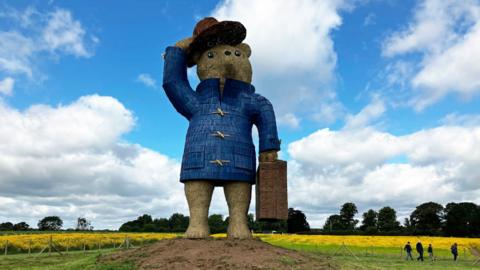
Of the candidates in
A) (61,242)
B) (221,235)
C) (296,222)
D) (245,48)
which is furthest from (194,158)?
(296,222)

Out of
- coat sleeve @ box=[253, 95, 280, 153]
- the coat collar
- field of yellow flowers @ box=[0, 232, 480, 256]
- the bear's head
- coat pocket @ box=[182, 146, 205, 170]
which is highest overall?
the bear's head

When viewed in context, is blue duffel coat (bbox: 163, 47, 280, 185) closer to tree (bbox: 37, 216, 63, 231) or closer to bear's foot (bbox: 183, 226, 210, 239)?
bear's foot (bbox: 183, 226, 210, 239)

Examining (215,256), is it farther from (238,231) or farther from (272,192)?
(272,192)

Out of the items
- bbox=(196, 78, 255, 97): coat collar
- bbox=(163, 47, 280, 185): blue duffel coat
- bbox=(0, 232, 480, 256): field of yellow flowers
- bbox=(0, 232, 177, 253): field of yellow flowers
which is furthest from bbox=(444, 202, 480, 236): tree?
bbox=(196, 78, 255, 97): coat collar

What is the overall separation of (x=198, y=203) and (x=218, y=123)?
2.01 m

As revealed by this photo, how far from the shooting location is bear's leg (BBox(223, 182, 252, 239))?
10.7m

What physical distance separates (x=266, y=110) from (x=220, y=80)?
1.43 meters

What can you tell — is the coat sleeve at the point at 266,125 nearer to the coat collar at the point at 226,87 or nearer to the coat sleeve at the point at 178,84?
the coat collar at the point at 226,87

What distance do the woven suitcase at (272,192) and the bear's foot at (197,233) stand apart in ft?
4.59

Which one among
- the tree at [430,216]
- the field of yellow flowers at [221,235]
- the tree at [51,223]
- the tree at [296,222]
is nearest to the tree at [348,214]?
the tree at [430,216]

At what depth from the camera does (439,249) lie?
97.9 feet

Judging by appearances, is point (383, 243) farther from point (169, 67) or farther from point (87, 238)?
point (169, 67)

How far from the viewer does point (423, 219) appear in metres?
67.5

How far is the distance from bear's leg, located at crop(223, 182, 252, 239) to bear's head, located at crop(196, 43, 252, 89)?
271cm
